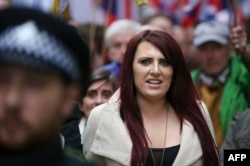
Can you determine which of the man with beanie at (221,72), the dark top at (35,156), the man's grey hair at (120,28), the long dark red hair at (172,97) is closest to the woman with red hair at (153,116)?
the long dark red hair at (172,97)

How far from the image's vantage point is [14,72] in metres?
2.05

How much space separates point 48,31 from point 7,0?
3.02 meters

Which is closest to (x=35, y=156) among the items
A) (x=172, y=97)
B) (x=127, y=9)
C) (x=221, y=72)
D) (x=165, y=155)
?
(x=165, y=155)

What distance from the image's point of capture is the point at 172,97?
17.3 feet

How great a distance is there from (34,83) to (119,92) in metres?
3.18

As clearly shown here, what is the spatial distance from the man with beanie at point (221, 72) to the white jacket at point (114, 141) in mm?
1203

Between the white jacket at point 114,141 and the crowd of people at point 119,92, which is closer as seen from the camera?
the crowd of people at point 119,92

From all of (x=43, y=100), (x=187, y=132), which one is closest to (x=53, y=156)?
(x=43, y=100)

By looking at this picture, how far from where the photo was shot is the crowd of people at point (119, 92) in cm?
205

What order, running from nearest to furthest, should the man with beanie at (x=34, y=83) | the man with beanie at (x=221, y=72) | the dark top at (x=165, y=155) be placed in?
the man with beanie at (x=34, y=83) < the dark top at (x=165, y=155) < the man with beanie at (x=221, y=72)

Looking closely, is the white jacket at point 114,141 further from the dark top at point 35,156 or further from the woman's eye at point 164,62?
the dark top at point 35,156

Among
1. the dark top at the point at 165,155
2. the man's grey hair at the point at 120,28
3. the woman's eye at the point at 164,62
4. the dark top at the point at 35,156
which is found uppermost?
the man's grey hair at the point at 120,28

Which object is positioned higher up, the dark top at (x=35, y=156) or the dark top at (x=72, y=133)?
the dark top at (x=35, y=156)

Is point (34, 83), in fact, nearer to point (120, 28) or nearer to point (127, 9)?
point (120, 28)
